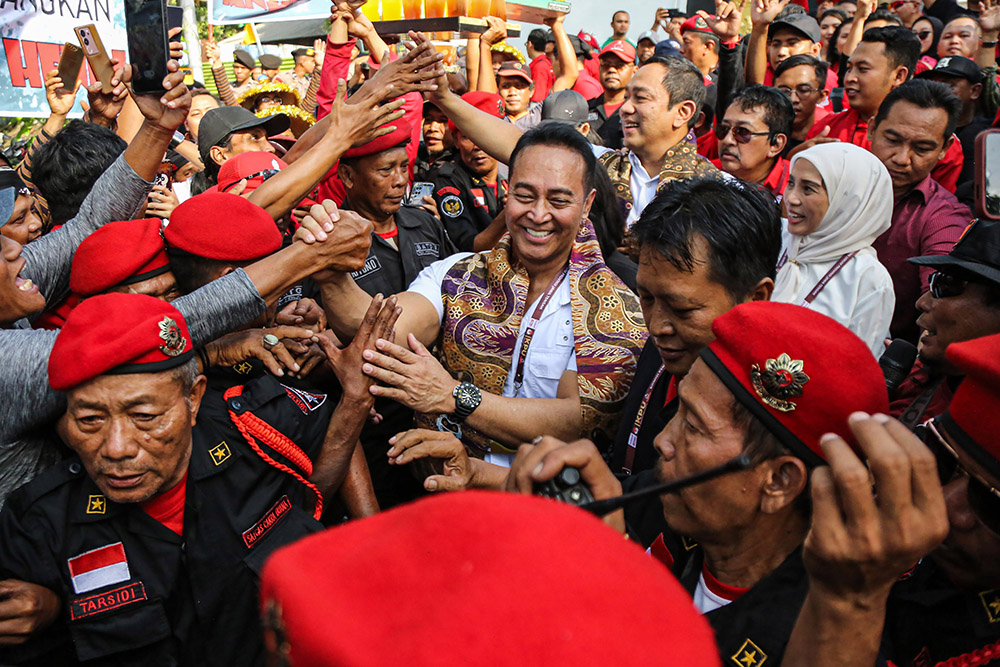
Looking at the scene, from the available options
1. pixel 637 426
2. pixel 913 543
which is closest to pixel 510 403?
pixel 637 426

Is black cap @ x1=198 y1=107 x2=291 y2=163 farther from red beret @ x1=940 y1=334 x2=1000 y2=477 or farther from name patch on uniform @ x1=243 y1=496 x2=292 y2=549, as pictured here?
red beret @ x1=940 y1=334 x2=1000 y2=477

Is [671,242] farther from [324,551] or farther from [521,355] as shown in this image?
[324,551]

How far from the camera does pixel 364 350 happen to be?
8.54ft

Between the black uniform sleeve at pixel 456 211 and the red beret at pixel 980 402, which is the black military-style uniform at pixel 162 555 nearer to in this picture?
the red beret at pixel 980 402

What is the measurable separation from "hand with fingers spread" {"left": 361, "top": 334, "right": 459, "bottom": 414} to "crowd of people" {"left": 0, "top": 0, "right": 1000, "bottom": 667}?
0.01 m

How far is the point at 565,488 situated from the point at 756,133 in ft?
13.0

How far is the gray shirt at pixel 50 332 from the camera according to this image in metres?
2.07

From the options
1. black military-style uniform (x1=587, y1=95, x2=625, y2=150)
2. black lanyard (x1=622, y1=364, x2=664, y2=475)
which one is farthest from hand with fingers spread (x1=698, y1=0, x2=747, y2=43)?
black lanyard (x1=622, y1=364, x2=664, y2=475)

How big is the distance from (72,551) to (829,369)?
1.98 meters

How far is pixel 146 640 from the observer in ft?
6.75

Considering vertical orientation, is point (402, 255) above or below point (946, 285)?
below

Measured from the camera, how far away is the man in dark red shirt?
3861 millimetres

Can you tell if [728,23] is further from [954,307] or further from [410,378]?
[410,378]

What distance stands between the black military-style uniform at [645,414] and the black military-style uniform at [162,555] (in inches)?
41.4
